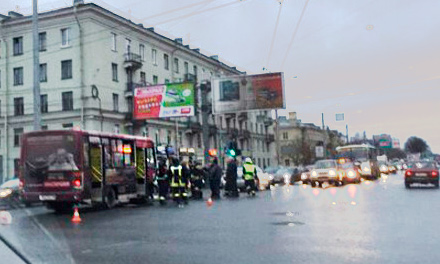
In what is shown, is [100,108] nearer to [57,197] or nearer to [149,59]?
[149,59]

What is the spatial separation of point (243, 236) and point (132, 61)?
3874cm

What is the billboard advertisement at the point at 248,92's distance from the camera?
36.6 metres

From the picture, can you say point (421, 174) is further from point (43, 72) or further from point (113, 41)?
point (43, 72)

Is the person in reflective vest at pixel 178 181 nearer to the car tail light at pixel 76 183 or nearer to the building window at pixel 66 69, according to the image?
the car tail light at pixel 76 183

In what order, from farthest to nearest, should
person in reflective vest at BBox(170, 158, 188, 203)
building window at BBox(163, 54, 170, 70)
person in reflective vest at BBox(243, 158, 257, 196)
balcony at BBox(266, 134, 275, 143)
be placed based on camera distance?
balcony at BBox(266, 134, 275, 143) → building window at BBox(163, 54, 170, 70) → person in reflective vest at BBox(243, 158, 257, 196) → person in reflective vest at BBox(170, 158, 188, 203)

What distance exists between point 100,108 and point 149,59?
9687 millimetres

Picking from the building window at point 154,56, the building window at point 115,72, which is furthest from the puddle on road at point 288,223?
the building window at point 154,56

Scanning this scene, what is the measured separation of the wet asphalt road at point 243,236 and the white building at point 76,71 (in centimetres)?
3013

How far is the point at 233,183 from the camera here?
22.5 m

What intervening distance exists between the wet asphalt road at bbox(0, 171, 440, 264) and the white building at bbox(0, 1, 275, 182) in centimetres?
3013

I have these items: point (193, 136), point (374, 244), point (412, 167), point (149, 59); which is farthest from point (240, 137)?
point (374, 244)

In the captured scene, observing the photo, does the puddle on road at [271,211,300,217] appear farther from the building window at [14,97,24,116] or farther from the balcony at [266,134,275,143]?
the balcony at [266,134,275,143]

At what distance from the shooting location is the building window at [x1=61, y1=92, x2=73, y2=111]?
145ft

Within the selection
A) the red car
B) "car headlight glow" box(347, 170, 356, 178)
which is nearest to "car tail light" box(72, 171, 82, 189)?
the red car
